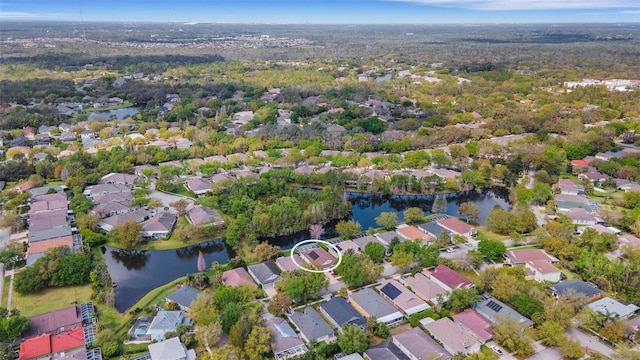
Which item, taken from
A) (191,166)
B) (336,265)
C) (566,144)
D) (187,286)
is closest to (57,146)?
(191,166)

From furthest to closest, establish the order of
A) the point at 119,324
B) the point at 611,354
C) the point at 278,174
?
the point at 278,174, the point at 119,324, the point at 611,354

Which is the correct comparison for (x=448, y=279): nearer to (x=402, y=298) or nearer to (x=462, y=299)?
(x=462, y=299)

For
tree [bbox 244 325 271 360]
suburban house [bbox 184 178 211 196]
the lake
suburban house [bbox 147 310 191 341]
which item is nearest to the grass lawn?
the lake

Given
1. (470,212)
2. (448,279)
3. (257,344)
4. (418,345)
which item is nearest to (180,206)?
(257,344)

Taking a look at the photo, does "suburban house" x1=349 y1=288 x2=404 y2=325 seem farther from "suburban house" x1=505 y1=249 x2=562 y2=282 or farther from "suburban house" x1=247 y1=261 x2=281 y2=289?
"suburban house" x1=505 y1=249 x2=562 y2=282

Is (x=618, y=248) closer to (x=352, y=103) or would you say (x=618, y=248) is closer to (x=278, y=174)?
(x=278, y=174)
